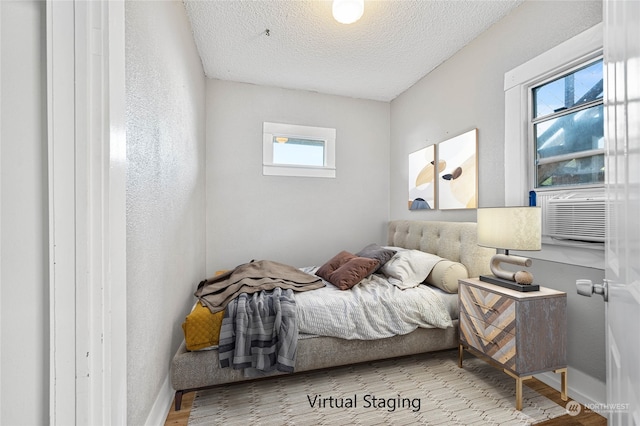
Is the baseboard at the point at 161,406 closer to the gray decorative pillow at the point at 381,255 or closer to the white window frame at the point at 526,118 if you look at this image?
the gray decorative pillow at the point at 381,255

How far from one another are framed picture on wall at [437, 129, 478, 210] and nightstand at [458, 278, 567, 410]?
974 millimetres

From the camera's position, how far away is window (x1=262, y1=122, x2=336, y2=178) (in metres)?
3.43

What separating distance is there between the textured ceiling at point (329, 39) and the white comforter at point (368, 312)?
2092 mm

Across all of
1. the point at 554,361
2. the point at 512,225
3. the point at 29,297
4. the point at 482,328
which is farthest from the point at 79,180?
the point at 554,361

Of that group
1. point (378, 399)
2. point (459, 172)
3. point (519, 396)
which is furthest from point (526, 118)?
point (378, 399)

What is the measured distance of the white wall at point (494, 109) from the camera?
1664 mm

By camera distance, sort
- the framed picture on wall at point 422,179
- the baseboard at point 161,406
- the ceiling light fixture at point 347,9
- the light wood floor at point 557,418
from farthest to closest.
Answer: the framed picture on wall at point 422,179 < the ceiling light fixture at point 347,9 < the light wood floor at point 557,418 < the baseboard at point 161,406

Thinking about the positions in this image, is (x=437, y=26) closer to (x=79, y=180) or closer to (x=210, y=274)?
(x=79, y=180)

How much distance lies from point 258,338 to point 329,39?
2.42m

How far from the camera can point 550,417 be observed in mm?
1554

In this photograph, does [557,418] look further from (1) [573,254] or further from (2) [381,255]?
(2) [381,255]

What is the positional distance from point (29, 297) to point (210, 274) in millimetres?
2802

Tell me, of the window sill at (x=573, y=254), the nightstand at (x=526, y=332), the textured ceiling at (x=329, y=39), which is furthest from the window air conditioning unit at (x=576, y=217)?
the textured ceiling at (x=329, y=39)

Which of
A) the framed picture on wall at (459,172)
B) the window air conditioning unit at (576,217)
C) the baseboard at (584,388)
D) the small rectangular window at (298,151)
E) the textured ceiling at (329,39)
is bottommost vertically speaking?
the baseboard at (584,388)
